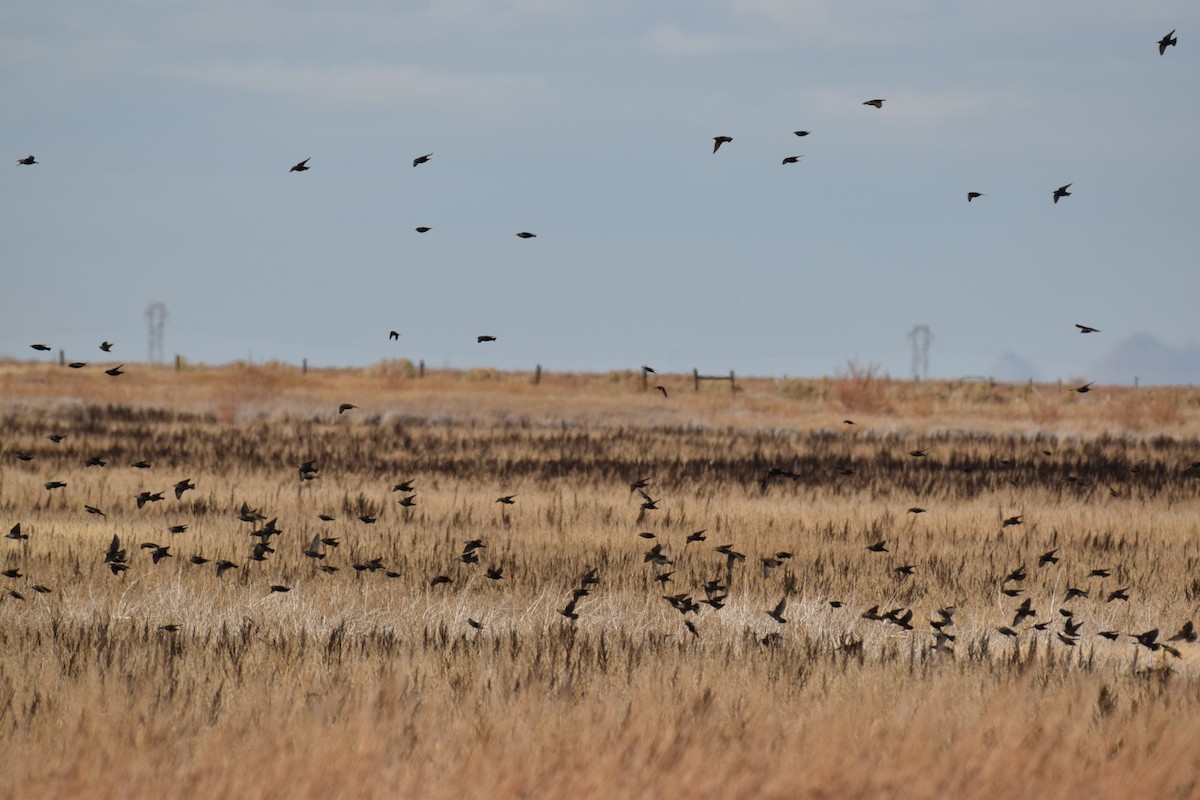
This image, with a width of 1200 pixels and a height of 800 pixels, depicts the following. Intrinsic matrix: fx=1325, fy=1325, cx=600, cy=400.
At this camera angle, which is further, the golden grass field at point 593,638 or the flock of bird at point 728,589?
the flock of bird at point 728,589

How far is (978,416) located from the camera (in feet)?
155

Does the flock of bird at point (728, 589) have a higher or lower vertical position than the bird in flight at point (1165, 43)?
lower

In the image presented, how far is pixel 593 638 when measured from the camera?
8.40 meters

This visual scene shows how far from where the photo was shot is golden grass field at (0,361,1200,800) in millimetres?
5391

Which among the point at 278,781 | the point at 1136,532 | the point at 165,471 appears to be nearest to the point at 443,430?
the point at 165,471

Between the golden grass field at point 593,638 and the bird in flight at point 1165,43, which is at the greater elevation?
the bird in flight at point 1165,43

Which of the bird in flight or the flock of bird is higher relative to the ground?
the bird in flight

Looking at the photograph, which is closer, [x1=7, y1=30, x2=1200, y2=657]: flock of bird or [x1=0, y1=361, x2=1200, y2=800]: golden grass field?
[x1=0, y1=361, x2=1200, y2=800]: golden grass field

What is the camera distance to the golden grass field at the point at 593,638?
17.7 feet

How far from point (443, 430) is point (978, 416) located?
2023 centimetres

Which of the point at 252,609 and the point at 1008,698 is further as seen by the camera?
the point at 252,609

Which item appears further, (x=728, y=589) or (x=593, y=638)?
(x=728, y=589)

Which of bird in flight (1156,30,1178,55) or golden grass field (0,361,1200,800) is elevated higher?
bird in flight (1156,30,1178,55)

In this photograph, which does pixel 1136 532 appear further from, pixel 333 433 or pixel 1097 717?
pixel 333 433
